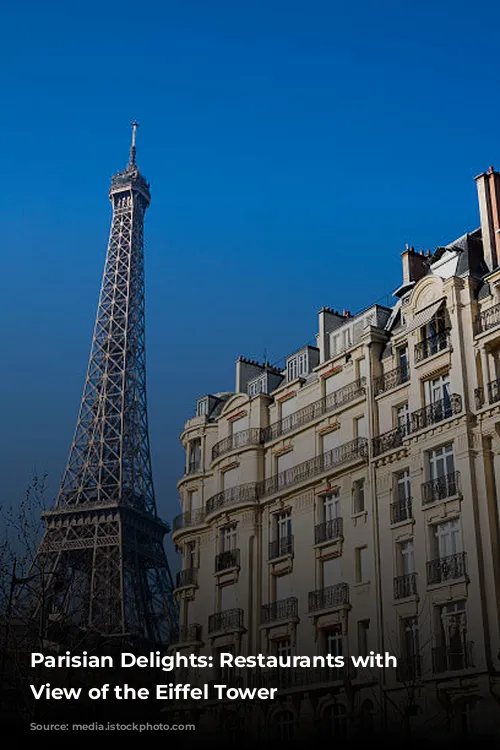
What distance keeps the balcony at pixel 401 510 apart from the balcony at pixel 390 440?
1.89m

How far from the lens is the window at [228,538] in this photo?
39594mm

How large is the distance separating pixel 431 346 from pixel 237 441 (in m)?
11.2

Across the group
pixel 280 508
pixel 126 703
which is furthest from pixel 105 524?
pixel 280 508

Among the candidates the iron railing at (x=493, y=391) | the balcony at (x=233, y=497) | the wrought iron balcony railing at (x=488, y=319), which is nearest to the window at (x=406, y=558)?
the iron railing at (x=493, y=391)

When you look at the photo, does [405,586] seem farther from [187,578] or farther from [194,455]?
[194,455]

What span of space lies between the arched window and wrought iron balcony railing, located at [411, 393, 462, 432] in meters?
9.48

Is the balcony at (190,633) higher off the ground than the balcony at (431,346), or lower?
lower

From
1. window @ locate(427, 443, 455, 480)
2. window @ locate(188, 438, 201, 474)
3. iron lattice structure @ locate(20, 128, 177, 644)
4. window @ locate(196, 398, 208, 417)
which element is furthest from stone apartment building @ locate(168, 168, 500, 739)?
iron lattice structure @ locate(20, 128, 177, 644)

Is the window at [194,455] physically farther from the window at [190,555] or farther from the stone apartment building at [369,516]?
the window at [190,555]

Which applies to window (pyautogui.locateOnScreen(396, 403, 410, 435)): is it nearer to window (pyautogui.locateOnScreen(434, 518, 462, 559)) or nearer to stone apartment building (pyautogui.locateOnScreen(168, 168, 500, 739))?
stone apartment building (pyautogui.locateOnScreen(168, 168, 500, 739))

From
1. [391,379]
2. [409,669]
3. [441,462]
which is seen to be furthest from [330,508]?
[409,669]

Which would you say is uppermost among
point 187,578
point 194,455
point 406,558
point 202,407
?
point 202,407

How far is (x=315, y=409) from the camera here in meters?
38.0

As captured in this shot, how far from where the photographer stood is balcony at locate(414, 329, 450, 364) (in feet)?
107
